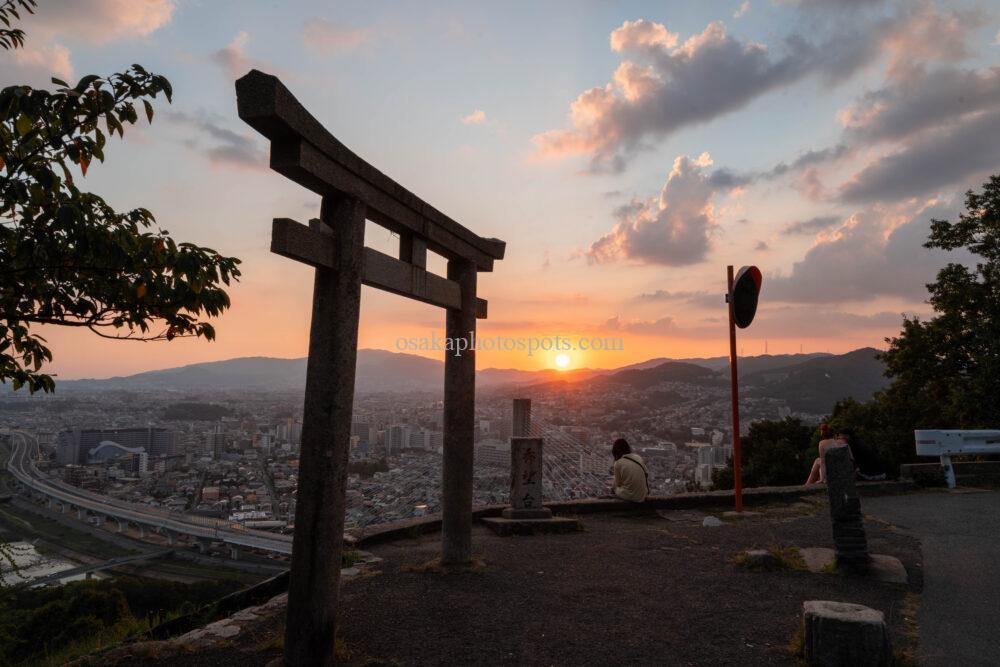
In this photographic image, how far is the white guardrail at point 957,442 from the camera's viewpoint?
34.6ft

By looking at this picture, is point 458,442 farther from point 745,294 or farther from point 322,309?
point 745,294

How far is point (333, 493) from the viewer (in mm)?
3797

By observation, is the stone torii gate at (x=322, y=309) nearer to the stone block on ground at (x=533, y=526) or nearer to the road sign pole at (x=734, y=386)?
the stone block on ground at (x=533, y=526)

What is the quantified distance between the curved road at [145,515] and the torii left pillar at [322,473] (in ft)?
19.9

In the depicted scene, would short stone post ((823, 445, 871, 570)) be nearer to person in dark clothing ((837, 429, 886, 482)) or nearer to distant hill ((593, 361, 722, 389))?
person in dark clothing ((837, 429, 886, 482))

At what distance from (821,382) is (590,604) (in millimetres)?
62352

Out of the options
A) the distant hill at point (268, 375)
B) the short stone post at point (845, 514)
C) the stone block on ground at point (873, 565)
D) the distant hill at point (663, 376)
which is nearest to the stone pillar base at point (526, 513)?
the stone block on ground at point (873, 565)

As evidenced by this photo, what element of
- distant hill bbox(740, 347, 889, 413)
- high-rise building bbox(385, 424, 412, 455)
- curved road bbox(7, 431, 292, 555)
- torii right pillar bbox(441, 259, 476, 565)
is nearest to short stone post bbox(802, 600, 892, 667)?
torii right pillar bbox(441, 259, 476, 565)

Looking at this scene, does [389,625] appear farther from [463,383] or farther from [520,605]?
[463,383]

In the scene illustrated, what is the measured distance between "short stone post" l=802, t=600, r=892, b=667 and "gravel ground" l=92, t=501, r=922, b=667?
0.33 metres

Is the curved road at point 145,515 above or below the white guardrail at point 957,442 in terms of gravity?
below

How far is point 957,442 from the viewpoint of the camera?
10.6 metres

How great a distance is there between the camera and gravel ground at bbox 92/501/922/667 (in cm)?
382

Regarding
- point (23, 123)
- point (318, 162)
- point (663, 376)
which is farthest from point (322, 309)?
point (663, 376)
